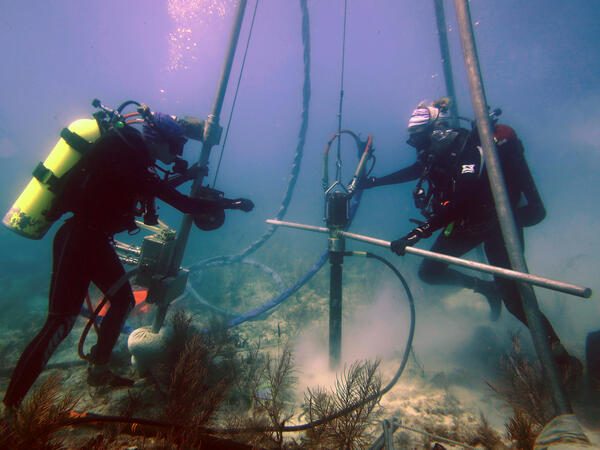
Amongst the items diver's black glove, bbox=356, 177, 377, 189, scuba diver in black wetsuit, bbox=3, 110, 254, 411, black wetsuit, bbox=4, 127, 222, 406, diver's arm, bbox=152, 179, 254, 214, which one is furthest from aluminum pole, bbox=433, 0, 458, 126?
black wetsuit, bbox=4, 127, 222, 406

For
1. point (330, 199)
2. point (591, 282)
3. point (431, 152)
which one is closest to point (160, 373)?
point (330, 199)

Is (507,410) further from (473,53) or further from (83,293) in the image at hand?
(83,293)

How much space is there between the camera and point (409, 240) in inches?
109

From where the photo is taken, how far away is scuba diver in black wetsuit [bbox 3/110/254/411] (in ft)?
7.90

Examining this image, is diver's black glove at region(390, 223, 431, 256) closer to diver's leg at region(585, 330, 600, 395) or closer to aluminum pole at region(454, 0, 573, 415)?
aluminum pole at region(454, 0, 573, 415)

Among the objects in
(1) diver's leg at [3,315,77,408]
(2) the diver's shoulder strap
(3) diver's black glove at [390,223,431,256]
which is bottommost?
(1) diver's leg at [3,315,77,408]

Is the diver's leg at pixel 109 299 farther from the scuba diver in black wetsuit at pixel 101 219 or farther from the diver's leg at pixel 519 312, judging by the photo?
the diver's leg at pixel 519 312

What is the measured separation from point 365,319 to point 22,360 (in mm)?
6674

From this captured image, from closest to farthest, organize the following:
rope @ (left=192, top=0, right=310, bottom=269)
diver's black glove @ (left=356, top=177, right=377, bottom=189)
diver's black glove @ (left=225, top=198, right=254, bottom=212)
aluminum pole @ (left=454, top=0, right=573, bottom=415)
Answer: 1. aluminum pole @ (left=454, top=0, right=573, bottom=415)
2. diver's black glove @ (left=225, top=198, right=254, bottom=212)
3. diver's black glove @ (left=356, top=177, right=377, bottom=189)
4. rope @ (left=192, top=0, right=310, bottom=269)

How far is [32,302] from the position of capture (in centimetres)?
918

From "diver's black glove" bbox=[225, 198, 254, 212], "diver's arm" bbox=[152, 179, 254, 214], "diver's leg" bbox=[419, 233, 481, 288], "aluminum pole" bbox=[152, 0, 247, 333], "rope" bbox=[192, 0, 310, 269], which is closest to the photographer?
"diver's arm" bbox=[152, 179, 254, 214]

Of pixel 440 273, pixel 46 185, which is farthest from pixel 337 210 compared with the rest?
pixel 46 185

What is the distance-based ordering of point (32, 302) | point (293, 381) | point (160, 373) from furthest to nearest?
point (32, 302)
point (293, 381)
point (160, 373)

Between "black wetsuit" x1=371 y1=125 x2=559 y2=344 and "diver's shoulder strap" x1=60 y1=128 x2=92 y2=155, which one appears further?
"black wetsuit" x1=371 y1=125 x2=559 y2=344
